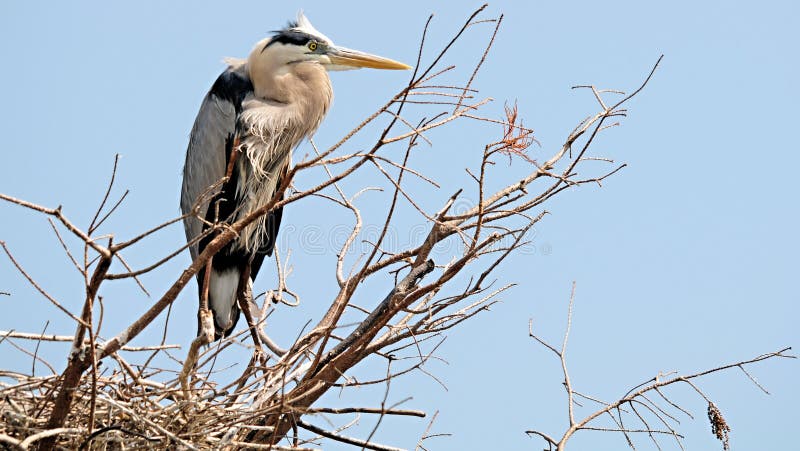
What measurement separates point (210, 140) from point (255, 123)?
262mm

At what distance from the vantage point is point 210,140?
13.2ft

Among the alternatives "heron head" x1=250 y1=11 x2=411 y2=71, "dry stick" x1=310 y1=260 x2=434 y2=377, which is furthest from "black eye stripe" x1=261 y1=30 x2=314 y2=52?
"dry stick" x1=310 y1=260 x2=434 y2=377

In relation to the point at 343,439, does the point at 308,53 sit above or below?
above

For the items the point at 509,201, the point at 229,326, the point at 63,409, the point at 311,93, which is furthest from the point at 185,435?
the point at 311,93

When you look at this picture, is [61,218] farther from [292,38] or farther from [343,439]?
[292,38]

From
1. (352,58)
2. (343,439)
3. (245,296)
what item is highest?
(352,58)

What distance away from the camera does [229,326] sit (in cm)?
410

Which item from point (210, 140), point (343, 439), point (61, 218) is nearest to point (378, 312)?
point (343, 439)

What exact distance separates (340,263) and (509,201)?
28.8 inches

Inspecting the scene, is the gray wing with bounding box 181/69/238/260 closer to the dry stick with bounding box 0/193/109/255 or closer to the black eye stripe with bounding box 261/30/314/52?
the black eye stripe with bounding box 261/30/314/52


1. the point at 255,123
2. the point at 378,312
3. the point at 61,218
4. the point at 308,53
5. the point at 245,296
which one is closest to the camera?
the point at 61,218

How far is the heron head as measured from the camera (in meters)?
3.97

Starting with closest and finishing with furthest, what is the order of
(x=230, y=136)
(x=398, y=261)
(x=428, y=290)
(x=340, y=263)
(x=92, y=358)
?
(x=92, y=358) → (x=428, y=290) → (x=398, y=261) → (x=340, y=263) → (x=230, y=136)

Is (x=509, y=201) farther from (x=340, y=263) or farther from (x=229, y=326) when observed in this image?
(x=229, y=326)
